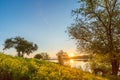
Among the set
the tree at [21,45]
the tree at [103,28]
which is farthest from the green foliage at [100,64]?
the tree at [21,45]

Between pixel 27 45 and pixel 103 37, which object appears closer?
pixel 103 37

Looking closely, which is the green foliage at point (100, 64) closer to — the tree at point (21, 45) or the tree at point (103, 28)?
the tree at point (103, 28)

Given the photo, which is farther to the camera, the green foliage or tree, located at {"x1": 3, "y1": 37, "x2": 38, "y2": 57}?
tree, located at {"x1": 3, "y1": 37, "x2": 38, "y2": 57}

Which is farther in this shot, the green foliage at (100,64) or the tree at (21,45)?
the tree at (21,45)

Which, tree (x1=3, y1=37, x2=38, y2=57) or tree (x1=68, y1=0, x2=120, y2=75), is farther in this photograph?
tree (x1=3, y1=37, x2=38, y2=57)

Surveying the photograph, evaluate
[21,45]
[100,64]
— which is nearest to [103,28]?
[100,64]

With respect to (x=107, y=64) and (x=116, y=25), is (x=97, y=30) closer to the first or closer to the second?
(x=116, y=25)

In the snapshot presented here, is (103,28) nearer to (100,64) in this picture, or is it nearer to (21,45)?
(100,64)

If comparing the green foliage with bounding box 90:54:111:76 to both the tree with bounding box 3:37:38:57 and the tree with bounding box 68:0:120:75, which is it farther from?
the tree with bounding box 3:37:38:57

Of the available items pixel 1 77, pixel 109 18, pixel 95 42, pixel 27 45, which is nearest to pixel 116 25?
pixel 109 18

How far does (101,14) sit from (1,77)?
19.6 m

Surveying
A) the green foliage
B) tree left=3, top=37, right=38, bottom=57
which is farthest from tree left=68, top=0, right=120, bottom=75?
tree left=3, top=37, right=38, bottom=57

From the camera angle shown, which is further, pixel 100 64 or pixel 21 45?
pixel 21 45

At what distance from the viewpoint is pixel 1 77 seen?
27.9 feet
